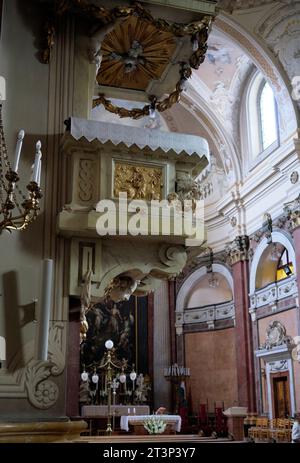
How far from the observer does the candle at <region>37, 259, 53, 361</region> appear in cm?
433

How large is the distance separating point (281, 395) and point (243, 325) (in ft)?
8.23

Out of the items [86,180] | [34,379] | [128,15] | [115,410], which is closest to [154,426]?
[115,410]

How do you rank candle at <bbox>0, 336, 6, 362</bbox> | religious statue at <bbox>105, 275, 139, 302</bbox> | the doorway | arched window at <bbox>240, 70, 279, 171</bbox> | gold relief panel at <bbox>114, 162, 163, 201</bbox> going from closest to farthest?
candle at <bbox>0, 336, 6, 362</bbox> → gold relief panel at <bbox>114, 162, 163, 201</bbox> → religious statue at <bbox>105, 275, 139, 302</bbox> → the doorway → arched window at <bbox>240, 70, 279, 171</bbox>

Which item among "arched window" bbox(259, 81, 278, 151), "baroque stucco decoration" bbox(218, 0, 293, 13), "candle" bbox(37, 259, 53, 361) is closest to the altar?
"arched window" bbox(259, 81, 278, 151)

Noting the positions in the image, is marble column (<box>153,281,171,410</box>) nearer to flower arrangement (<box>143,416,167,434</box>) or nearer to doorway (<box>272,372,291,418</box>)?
doorway (<box>272,372,291,418</box>)

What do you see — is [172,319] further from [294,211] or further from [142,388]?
[294,211]

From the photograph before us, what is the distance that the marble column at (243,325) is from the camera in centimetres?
1616

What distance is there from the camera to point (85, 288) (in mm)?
4793

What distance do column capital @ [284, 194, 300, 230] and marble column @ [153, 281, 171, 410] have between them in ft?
20.1

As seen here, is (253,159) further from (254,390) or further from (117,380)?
(117,380)

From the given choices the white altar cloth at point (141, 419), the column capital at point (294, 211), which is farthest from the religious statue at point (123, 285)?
the column capital at point (294, 211)

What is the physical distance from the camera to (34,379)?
4535 mm

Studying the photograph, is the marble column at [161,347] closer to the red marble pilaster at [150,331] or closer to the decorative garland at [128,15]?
the red marble pilaster at [150,331]

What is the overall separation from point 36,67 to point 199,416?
47.0ft
